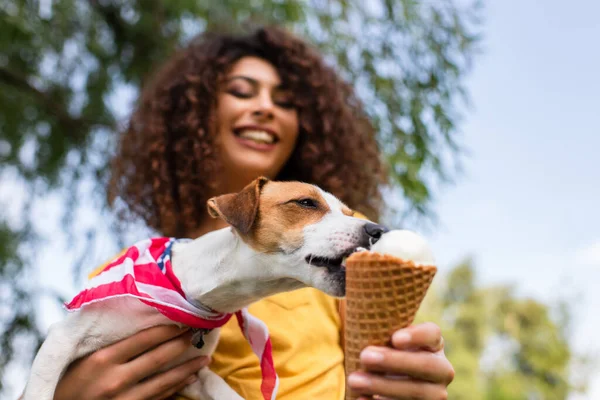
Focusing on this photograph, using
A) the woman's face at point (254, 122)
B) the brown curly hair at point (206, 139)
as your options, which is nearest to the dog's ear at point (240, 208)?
the woman's face at point (254, 122)

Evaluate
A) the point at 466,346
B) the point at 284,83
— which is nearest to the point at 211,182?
the point at 284,83

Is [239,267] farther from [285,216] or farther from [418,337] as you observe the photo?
[418,337]

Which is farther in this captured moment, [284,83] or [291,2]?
[291,2]

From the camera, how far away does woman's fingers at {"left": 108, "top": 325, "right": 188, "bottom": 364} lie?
1818 mm

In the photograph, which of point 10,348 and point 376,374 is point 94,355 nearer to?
point 376,374

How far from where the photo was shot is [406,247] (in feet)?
4.31

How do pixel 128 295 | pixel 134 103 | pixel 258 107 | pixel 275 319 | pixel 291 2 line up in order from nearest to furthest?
pixel 128 295 → pixel 275 319 → pixel 258 107 → pixel 134 103 → pixel 291 2

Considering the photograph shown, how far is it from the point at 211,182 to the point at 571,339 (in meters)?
28.0

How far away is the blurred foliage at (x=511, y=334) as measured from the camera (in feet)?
82.8

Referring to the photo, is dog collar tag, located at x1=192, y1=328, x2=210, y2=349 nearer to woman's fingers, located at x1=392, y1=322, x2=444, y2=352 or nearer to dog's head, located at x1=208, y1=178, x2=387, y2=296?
dog's head, located at x1=208, y1=178, x2=387, y2=296

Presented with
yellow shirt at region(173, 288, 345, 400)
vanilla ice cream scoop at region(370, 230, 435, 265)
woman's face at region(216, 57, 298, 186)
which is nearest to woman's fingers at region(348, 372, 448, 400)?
vanilla ice cream scoop at region(370, 230, 435, 265)

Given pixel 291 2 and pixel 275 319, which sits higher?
pixel 291 2

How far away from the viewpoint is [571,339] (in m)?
26.5

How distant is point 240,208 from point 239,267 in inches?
7.2
